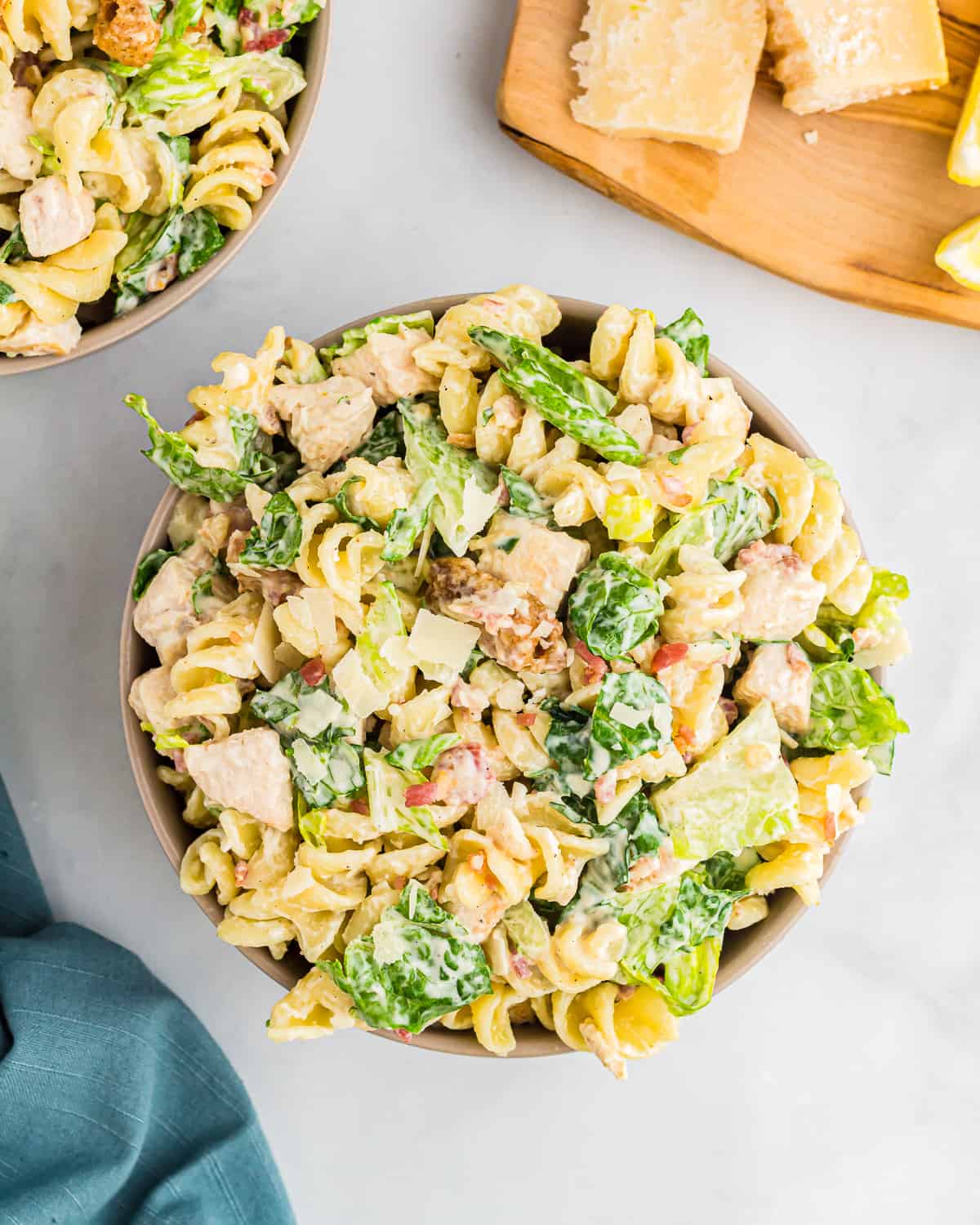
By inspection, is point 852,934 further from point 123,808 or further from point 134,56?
point 134,56

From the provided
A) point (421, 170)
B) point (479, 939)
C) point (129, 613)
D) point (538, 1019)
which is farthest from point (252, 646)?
point (421, 170)

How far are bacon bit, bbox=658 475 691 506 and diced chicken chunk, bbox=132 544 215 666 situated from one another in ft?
2.26

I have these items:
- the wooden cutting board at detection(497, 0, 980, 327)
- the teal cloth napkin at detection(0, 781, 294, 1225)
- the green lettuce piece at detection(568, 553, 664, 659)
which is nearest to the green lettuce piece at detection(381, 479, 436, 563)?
the green lettuce piece at detection(568, 553, 664, 659)

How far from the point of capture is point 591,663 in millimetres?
1644

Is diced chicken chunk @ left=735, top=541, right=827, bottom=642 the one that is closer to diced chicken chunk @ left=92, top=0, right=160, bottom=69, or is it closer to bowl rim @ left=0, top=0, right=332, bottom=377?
bowl rim @ left=0, top=0, right=332, bottom=377

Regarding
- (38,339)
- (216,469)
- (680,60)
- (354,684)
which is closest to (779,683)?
(354,684)

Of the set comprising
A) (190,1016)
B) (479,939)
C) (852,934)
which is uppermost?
(479,939)

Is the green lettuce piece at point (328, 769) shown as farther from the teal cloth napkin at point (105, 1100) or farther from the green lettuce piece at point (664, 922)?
the teal cloth napkin at point (105, 1100)

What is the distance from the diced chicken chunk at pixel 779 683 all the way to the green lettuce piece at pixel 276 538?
0.66 meters

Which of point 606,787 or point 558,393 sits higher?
point 558,393

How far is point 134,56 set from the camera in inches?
69.6

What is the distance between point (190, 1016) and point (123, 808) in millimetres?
407

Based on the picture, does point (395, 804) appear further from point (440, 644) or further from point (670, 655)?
point (670, 655)

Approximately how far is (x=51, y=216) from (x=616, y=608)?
3.41 feet
